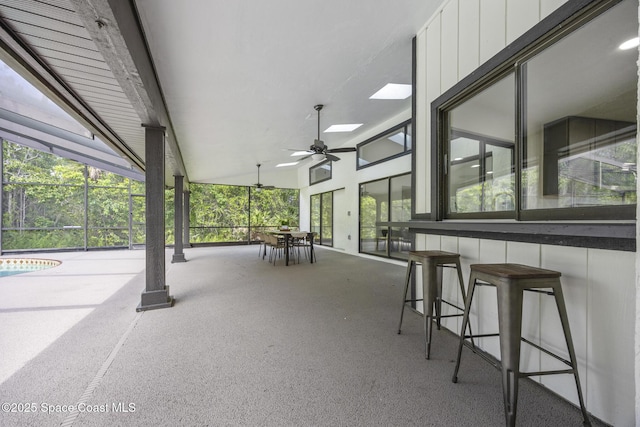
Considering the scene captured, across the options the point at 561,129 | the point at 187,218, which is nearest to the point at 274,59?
the point at 561,129

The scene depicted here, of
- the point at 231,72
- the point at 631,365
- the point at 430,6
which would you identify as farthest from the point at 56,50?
the point at 631,365

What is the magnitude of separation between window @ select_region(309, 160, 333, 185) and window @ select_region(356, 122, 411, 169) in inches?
64.5

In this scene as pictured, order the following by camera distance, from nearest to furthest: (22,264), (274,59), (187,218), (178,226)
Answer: (274,59), (178,226), (22,264), (187,218)

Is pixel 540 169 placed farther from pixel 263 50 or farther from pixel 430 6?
pixel 263 50

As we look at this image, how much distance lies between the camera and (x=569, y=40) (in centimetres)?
154

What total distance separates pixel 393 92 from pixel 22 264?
9855 millimetres

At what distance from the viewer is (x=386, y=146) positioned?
20.8ft

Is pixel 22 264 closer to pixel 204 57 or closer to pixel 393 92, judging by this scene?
pixel 204 57

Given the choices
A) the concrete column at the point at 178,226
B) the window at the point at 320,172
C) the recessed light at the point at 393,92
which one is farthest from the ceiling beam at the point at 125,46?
the window at the point at 320,172

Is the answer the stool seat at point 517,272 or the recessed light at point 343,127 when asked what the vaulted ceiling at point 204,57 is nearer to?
the recessed light at point 343,127

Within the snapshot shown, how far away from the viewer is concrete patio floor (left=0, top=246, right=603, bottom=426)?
1439mm

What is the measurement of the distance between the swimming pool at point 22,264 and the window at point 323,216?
7452mm

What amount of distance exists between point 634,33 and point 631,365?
157cm

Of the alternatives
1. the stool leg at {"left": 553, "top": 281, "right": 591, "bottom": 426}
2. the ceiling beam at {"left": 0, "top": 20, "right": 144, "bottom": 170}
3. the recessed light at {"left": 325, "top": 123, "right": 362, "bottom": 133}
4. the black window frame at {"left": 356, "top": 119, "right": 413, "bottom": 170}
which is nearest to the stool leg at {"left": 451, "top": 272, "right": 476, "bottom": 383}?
the stool leg at {"left": 553, "top": 281, "right": 591, "bottom": 426}
